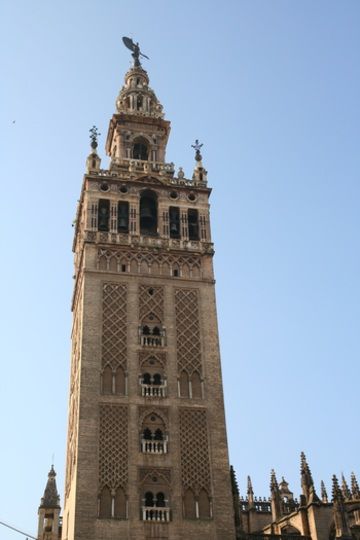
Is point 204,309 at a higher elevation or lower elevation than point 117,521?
higher

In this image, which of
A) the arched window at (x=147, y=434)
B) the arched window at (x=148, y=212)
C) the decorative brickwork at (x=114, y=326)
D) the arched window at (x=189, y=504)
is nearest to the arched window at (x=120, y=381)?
the decorative brickwork at (x=114, y=326)

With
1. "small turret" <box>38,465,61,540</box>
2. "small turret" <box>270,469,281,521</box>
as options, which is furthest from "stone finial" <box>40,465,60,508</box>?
"small turret" <box>270,469,281,521</box>

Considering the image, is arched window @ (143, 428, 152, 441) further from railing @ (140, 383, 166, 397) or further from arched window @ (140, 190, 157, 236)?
arched window @ (140, 190, 157, 236)

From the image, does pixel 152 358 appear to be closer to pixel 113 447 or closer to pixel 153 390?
pixel 153 390

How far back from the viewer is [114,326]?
3150cm

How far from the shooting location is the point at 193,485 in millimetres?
28328

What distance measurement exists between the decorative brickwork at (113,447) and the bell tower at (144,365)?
0.13 feet

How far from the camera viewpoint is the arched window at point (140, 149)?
40406 millimetres

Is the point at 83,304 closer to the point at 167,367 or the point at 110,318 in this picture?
the point at 110,318

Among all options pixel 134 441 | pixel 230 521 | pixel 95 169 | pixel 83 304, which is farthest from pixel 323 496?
pixel 95 169

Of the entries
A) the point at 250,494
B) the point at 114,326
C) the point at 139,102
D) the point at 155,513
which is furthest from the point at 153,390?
the point at 139,102

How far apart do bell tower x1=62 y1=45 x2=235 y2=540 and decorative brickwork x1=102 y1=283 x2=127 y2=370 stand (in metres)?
0.04

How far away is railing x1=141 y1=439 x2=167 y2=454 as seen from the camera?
1130 inches

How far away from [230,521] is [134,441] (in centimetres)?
469
